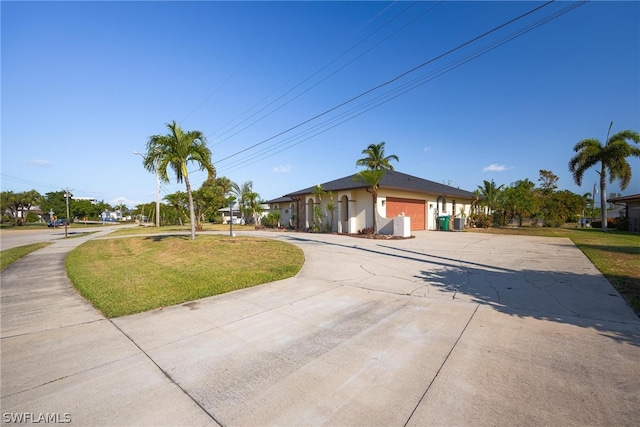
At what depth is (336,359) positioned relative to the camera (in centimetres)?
334

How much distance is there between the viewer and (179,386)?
111 inches

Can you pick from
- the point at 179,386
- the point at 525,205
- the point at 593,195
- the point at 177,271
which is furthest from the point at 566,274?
the point at 593,195

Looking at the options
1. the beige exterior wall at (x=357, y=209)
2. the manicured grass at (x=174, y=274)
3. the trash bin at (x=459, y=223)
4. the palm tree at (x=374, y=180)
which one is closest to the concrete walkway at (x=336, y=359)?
the manicured grass at (x=174, y=274)

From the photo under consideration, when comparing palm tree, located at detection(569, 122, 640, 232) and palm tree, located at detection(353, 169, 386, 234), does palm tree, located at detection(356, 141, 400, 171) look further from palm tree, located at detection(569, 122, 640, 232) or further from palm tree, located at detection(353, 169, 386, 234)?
palm tree, located at detection(569, 122, 640, 232)

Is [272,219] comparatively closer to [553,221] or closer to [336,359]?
[336,359]

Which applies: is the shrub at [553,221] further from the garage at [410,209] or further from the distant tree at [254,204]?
the distant tree at [254,204]

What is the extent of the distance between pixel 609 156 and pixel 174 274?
35.8 m

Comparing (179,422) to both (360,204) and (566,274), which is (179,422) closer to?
(566,274)

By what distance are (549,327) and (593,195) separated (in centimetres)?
7661

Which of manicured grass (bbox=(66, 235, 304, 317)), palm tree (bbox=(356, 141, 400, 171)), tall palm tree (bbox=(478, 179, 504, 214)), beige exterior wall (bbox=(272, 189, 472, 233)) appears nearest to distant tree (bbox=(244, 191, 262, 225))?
beige exterior wall (bbox=(272, 189, 472, 233))

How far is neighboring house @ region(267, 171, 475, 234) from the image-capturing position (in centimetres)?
2236

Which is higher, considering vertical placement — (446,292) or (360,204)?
(360,204)

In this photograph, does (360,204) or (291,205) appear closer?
(360,204)

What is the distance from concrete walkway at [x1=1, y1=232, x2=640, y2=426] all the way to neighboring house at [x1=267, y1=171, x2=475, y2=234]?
15.6 metres
